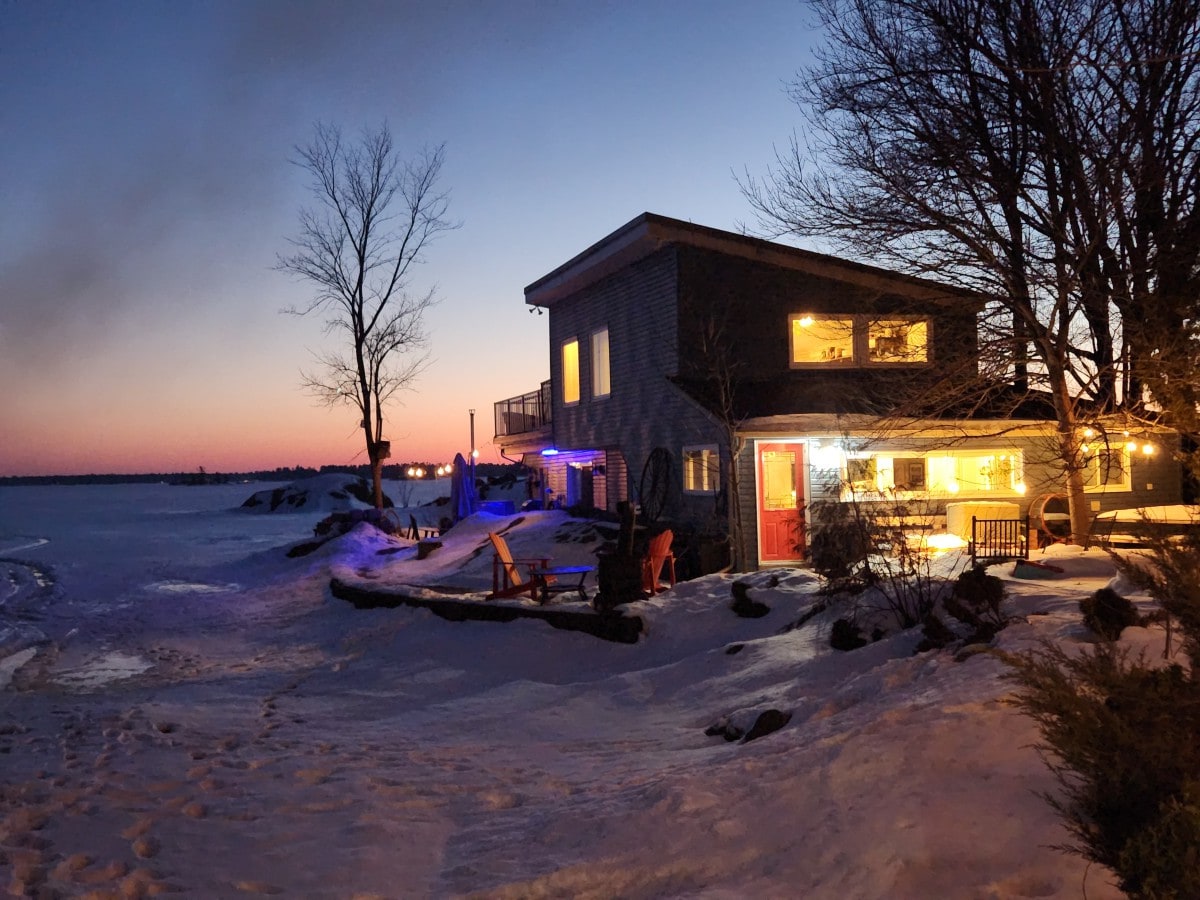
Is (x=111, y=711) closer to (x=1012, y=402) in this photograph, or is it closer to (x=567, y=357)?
(x=1012, y=402)

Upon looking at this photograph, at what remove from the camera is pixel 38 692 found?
10.1m

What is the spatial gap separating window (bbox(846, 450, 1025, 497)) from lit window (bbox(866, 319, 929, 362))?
2.01m

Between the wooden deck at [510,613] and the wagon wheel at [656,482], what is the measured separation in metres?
5.88

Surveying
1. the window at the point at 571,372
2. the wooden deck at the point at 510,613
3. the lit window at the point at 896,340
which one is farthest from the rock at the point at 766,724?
the window at the point at 571,372

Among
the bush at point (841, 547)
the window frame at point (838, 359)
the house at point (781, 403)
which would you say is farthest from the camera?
the window frame at point (838, 359)

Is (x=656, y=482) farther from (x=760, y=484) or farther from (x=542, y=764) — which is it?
(x=542, y=764)

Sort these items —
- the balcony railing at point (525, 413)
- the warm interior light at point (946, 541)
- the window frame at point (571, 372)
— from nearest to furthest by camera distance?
the warm interior light at point (946, 541)
the window frame at point (571, 372)
the balcony railing at point (525, 413)

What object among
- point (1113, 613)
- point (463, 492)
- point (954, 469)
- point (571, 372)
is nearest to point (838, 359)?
point (954, 469)

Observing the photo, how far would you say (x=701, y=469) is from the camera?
57.2 feet

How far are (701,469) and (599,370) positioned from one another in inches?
205

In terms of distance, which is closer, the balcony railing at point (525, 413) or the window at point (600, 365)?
the window at point (600, 365)

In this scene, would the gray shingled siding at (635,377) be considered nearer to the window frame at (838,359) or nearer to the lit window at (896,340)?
the window frame at (838,359)

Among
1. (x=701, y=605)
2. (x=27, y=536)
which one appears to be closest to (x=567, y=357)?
(x=701, y=605)

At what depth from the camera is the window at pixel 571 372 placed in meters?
22.7
